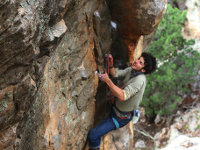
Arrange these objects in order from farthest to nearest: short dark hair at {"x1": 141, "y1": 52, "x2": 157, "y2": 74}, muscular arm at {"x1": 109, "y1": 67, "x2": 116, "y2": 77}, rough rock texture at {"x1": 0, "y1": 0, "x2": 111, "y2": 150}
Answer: muscular arm at {"x1": 109, "y1": 67, "x2": 116, "y2": 77}
short dark hair at {"x1": 141, "y1": 52, "x2": 157, "y2": 74}
rough rock texture at {"x1": 0, "y1": 0, "x2": 111, "y2": 150}

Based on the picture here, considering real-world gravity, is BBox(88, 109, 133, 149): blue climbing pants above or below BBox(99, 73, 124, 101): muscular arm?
below

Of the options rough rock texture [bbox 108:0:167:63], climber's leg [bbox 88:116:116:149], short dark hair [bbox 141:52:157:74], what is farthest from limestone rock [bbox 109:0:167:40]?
climber's leg [bbox 88:116:116:149]

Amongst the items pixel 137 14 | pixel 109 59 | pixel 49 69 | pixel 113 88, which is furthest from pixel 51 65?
pixel 137 14

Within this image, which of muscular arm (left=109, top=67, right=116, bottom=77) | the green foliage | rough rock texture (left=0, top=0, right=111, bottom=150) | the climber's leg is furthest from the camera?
the green foliage

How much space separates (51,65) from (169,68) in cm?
555

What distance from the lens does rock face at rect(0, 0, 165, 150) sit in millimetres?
1620

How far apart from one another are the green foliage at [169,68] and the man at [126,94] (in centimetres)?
366

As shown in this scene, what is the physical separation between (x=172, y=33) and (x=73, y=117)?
246 inches

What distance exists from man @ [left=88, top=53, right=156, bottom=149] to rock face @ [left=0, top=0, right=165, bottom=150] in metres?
0.25

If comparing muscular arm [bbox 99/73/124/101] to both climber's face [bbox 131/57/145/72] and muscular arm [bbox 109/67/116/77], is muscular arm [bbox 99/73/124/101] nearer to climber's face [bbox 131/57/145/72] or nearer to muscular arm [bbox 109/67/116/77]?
climber's face [bbox 131/57/145/72]

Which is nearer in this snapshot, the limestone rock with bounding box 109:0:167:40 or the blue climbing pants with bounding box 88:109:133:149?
the limestone rock with bounding box 109:0:167:40

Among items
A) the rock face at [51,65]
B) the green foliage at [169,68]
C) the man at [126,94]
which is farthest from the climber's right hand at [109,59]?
the green foliage at [169,68]

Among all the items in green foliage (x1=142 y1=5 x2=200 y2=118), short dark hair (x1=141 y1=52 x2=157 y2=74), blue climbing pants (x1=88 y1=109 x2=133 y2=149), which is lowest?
green foliage (x1=142 y1=5 x2=200 y2=118)

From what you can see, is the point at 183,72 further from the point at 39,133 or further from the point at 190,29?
the point at 190,29
